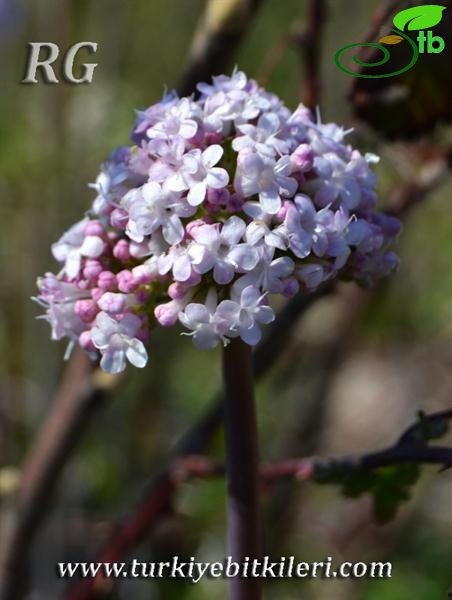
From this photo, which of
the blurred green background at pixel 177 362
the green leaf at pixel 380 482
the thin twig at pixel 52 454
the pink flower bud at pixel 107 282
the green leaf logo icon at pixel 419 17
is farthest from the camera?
the blurred green background at pixel 177 362

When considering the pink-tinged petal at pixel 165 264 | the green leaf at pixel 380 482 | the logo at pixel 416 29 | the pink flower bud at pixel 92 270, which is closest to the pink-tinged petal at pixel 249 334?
the pink-tinged petal at pixel 165 264

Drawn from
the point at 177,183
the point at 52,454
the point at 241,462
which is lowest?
the point at 241,462

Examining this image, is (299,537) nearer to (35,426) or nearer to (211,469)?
(35,426)

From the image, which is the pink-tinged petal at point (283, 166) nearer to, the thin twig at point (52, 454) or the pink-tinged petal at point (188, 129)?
the pink-tinged petal at point (188, 129)

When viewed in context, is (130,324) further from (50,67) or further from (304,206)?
(50,67)

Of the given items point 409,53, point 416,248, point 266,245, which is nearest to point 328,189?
point 266,245

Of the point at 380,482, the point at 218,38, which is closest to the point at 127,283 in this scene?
the point at 380,482

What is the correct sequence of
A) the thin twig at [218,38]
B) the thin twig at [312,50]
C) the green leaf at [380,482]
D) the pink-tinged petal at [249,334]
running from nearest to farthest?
the pink-tinged petal at [249,334]
the green leaf at [380,482]
the thin twig at [218,38]
the thin twig at [312,50]
